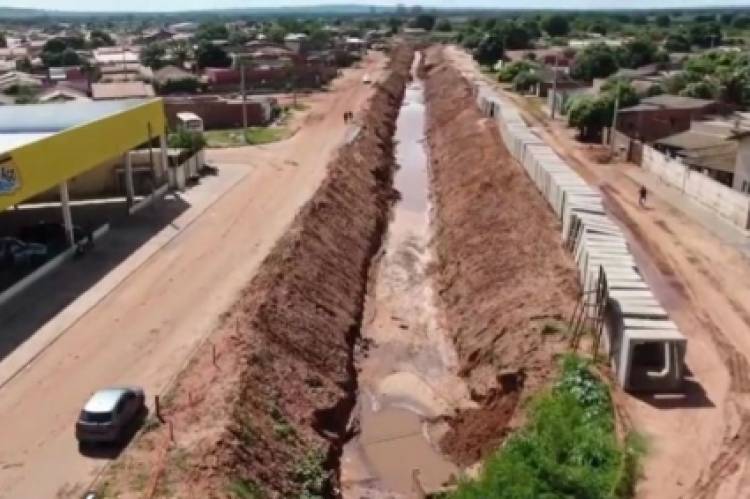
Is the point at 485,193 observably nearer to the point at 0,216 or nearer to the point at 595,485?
the point at 0,216

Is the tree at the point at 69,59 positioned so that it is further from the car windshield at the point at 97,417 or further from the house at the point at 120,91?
the car windshield at the point at 97,417

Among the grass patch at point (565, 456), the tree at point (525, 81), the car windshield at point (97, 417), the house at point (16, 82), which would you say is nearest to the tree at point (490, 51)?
the tree at point (525, 81)

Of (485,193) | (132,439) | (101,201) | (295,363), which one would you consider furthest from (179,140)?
(132,439)

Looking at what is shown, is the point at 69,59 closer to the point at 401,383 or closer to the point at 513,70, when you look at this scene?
the point at 513,70

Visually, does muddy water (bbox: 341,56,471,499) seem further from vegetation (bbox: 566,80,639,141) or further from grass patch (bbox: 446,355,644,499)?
vegetation (bbox: 566,80,639,141)

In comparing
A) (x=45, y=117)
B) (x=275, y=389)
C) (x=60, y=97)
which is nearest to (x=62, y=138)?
(x=45, y=117)

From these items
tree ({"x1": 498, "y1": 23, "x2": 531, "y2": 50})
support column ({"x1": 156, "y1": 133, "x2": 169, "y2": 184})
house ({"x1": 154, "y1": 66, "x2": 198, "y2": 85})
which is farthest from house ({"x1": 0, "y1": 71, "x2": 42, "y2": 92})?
tree ({"x1": 498, "y1": 23, "x2": 531, "y2": 50})
